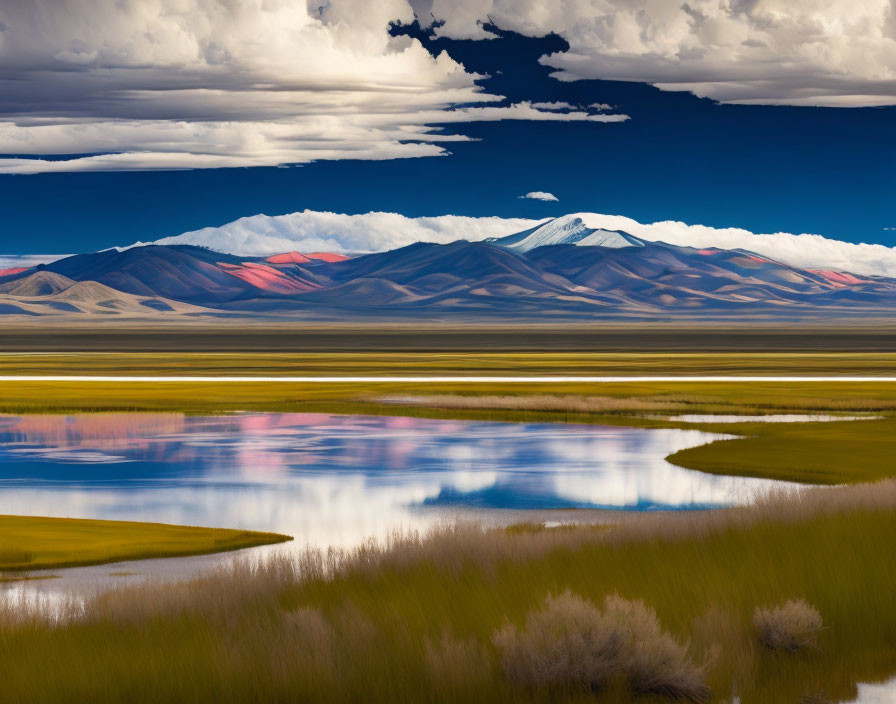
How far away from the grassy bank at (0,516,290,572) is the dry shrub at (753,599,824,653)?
11.6m

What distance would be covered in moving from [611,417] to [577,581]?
3832 centimetres

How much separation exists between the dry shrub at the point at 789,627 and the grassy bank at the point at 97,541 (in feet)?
38.0

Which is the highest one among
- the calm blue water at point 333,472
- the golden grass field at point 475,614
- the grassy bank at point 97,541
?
the golden grass field at point 475,614

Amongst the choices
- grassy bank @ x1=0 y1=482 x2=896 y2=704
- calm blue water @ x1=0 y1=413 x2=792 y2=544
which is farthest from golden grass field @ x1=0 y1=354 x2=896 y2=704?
calm blue water @ x1=0 y1=413 x2=792 y2=544

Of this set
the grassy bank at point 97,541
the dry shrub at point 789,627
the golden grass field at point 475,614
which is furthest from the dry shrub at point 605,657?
the grassy bank at point 97,541

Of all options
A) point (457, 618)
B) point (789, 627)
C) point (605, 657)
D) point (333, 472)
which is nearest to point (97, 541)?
point (457, 618)

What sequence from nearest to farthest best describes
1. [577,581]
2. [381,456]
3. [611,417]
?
[577,581]
[381,456]
[611,417]

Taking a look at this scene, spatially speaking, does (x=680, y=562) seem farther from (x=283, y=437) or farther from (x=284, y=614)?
(x=283, y=437)

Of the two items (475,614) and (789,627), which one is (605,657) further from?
(475,614)

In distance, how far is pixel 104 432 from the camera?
155ft

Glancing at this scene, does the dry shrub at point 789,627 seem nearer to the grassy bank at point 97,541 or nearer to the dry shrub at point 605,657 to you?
the dry shrub at point 605,657

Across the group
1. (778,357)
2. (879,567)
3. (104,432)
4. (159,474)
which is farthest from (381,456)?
(778,357)

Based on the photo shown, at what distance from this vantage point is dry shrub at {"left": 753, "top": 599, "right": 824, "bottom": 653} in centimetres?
1252

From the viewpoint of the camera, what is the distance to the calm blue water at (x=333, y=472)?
27969 mm
